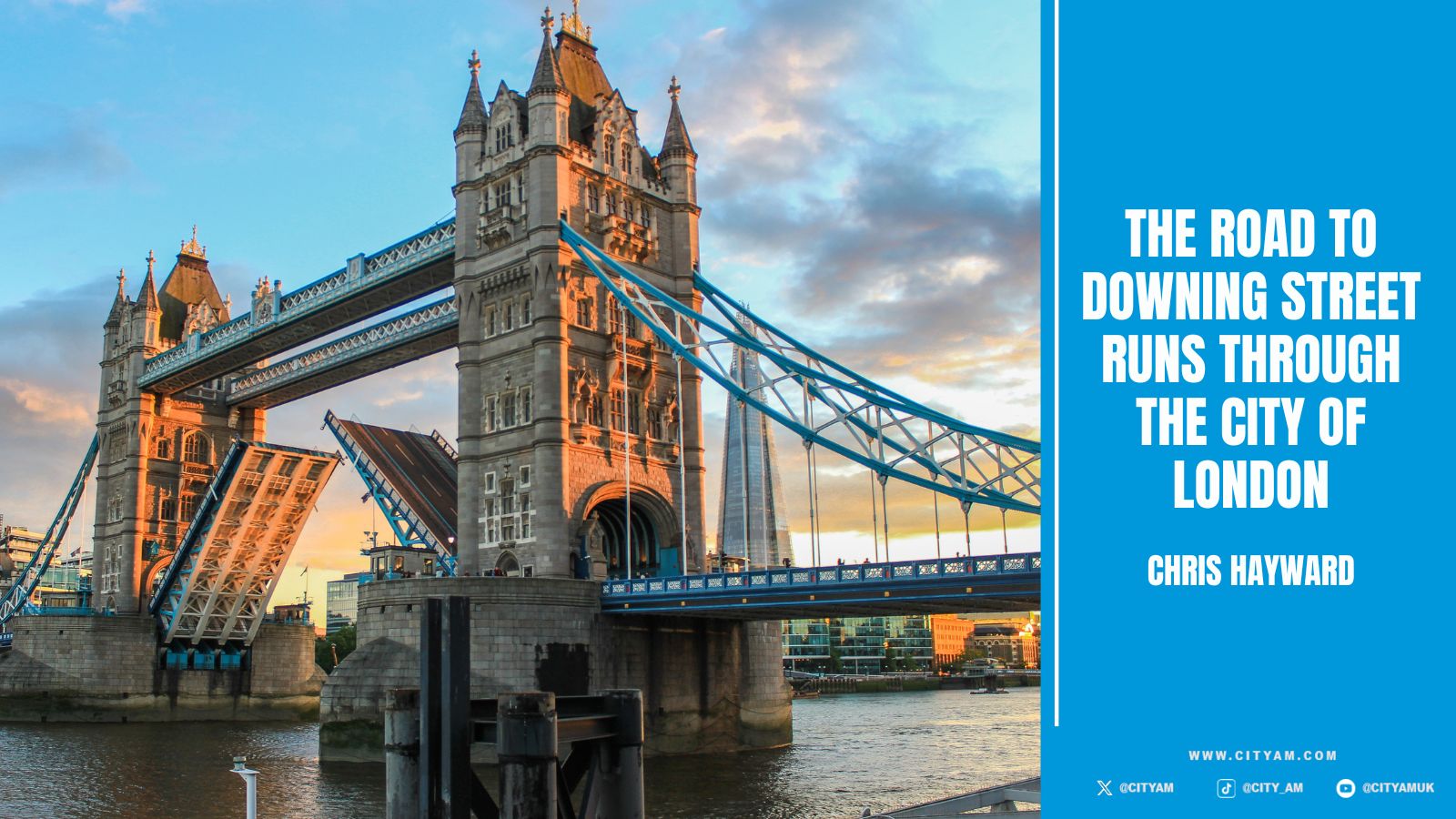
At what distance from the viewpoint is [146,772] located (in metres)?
43.5

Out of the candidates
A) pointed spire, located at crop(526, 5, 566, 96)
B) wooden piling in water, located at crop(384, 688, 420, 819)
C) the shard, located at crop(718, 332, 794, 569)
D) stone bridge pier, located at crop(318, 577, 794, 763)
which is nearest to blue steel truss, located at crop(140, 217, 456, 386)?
pointed spire, located at crop(526, 5, 566, 96)

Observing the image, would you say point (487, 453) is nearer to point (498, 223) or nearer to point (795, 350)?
point (498, 223)

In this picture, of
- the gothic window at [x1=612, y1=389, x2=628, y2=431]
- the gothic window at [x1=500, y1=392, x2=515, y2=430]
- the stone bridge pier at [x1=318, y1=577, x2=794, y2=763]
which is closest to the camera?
the stone bridge pier at [x1=318, y1=577, x2=794, y2=763]

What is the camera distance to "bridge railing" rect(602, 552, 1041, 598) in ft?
122

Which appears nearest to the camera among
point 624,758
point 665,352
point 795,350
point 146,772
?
point 624,758

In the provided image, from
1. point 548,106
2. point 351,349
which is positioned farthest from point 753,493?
point 548,106

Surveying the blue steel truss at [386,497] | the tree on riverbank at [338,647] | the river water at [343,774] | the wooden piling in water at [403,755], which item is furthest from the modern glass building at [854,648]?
the wooden piling in water at [403,755]

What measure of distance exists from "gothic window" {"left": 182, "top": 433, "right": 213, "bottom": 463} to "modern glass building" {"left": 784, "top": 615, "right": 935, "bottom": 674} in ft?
314

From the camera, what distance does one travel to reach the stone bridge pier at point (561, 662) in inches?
1670

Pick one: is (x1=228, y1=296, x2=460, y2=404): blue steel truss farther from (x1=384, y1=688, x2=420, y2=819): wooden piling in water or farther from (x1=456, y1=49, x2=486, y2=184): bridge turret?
(x1=384, y1=688, x2=420, y2=819): wooden piling in water
